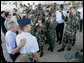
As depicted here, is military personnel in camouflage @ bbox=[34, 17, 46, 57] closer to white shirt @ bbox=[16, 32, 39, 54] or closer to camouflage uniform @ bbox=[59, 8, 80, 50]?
camouflage uniform @ bbox=[59, 8, 80, 50]

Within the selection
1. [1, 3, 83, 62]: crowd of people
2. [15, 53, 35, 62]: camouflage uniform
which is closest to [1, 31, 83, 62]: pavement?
[1, 3, 83, 62]: crowd of people

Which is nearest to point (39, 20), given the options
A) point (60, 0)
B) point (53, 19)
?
point (53, 19)

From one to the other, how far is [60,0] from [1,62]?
11057 mm

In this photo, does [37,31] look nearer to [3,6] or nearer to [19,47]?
[19,47]

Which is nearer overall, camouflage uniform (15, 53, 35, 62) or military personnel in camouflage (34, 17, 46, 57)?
camouflage uniform (15, 53, 35, 62)

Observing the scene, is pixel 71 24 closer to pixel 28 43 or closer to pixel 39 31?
pixel 39 31

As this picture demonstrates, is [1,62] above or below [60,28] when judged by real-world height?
below

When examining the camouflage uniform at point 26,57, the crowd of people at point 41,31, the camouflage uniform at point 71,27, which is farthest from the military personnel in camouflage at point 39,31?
the camouflage uniform at point 26,57

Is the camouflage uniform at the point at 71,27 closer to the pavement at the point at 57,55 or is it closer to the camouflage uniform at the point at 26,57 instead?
the pavement at the point at 57,55

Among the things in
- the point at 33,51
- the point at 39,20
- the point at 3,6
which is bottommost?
the point at 33,51

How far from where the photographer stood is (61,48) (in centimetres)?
596

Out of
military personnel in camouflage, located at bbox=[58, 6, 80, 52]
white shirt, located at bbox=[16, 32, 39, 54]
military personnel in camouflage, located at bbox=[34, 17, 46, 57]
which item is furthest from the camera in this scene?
military personnel in camouflage, located at bbox=[58, 6, 80, 52]

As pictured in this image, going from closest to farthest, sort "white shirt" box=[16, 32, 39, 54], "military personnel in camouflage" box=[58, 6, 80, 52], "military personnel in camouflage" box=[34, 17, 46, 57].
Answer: "white shirt" box=[16, 32, 39, 54]
"military personnel in camouflage" box=[34, 17, 46, 57]
"military personnel in camouflage" box=[58, 6, 80, 52]

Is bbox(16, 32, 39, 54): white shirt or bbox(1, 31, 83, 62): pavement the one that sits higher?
bbox(16, 32, 39, 54): white shirt
